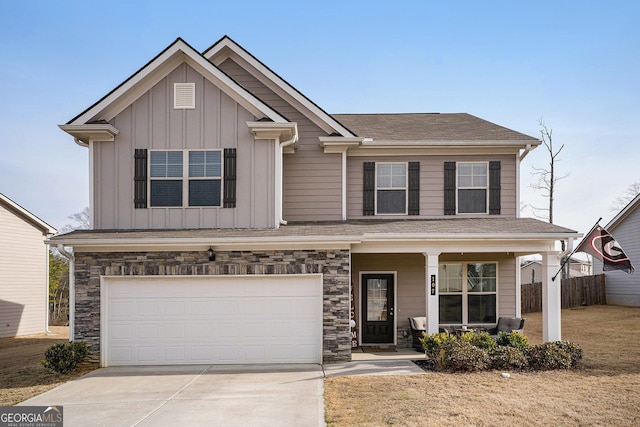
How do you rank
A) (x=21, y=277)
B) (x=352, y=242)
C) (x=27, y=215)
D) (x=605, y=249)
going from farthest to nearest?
1. (x=27, y=215)
2. (x=21, y=277)
3. (x=605, y=249)
4. (x=352, y=242)

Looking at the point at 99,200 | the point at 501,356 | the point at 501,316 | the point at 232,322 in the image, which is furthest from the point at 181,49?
the point at 501,316

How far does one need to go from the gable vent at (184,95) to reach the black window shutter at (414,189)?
612 centimetres

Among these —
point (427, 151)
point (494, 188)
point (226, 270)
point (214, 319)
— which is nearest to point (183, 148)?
point (226, 270)

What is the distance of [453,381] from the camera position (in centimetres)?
998

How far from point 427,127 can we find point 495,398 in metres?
9.28

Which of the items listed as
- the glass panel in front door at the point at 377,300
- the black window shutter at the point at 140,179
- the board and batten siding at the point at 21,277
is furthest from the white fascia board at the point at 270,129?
the board and batten siding at the point at 21,277

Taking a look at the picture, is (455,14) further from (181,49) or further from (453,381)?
(453,381)

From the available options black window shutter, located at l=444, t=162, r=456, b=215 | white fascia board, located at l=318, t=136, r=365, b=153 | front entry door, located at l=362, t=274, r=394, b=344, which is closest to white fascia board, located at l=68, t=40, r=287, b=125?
white fascia board, located at l=318, t=136, r=365, b=153

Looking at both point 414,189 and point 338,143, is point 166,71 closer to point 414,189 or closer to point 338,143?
point 338,143

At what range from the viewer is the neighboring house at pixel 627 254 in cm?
2445

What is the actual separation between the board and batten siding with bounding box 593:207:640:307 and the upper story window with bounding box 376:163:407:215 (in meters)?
15.2

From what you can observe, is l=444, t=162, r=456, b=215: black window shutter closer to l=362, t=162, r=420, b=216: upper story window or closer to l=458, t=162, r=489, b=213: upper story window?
l=458, t=162, r=489, b=213: upper story window

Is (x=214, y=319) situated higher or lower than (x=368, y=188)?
lower

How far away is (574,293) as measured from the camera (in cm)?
2614
